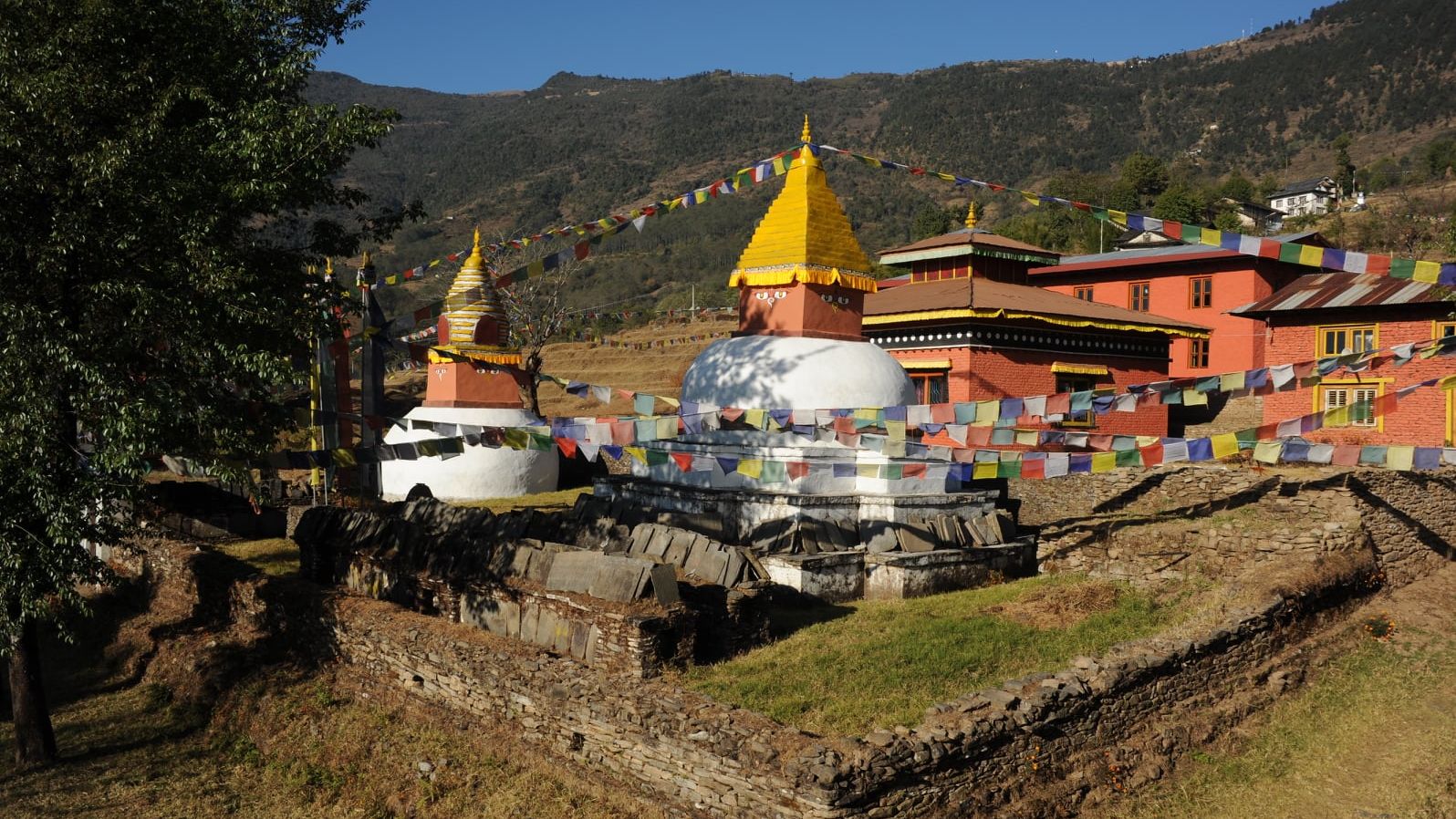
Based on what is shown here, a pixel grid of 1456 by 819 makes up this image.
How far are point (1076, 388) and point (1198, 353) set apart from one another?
420 inches

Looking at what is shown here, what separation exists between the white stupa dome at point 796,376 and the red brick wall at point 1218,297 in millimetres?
17124

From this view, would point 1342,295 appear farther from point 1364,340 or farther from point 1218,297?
point 1218,297

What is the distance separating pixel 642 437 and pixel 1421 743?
8.12 metres

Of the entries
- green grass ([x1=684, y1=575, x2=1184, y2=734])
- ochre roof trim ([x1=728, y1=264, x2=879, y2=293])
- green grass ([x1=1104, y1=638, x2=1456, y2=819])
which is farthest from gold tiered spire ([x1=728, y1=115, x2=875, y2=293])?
green grass ([x1=1104, y1=638, x2=1456, y2=819])

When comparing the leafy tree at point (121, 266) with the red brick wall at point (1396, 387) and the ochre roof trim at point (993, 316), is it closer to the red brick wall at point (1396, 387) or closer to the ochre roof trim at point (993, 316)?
the ochre roof trim at point (993, 316)

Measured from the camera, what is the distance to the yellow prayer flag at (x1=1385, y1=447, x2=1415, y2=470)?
9.76 meters

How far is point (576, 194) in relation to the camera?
128750mm

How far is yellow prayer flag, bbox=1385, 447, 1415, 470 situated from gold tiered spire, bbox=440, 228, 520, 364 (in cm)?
1582

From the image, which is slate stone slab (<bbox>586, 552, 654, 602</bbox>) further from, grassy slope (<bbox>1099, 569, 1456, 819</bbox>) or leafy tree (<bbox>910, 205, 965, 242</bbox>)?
leafy tree (<bbox>910, 205, 965, 242</bbox>)

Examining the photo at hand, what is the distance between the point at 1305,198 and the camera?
72812mm

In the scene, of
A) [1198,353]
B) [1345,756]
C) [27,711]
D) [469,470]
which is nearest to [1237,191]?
[1198,353]

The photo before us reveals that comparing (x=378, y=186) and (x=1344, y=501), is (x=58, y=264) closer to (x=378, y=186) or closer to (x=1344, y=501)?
(x=1344, y=501)

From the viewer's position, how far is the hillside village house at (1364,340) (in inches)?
791

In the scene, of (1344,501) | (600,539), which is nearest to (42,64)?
(600,539)
